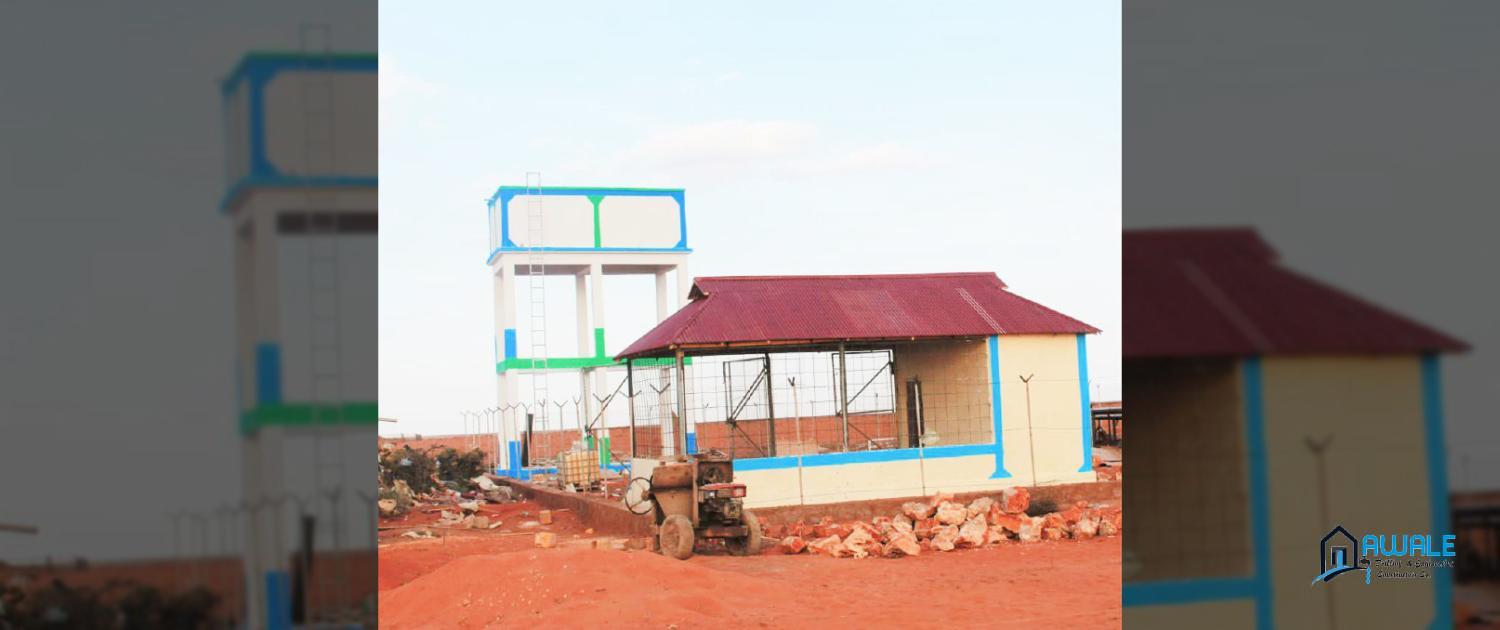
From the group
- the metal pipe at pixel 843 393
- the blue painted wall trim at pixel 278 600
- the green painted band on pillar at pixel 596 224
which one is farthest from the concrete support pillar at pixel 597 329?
the blue painted wall trim at pixel 278 600

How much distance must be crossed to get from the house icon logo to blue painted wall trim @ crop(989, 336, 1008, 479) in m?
15.2

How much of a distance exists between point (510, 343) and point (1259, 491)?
22179mm

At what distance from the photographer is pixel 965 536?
14.2m

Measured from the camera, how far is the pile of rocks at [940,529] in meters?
13.7

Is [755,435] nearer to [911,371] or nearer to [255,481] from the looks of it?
[911,371]

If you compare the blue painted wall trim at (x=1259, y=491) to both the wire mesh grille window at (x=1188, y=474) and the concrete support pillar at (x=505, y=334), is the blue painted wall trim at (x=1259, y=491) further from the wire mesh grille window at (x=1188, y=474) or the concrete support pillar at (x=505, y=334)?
the concrete support pillar at (x=505, y=334)

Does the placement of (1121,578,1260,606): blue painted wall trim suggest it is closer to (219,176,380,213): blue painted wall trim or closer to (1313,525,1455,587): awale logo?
(1313,525,1455,587): awale logo

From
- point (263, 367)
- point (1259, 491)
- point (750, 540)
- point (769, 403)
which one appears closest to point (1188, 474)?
point (1259, 491)

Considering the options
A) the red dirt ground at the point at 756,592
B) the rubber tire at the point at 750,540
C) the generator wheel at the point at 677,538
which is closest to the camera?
the red dirt ground at the point at 756,592

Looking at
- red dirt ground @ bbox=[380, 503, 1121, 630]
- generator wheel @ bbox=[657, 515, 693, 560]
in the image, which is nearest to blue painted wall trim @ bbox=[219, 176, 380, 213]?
red dirt ground @ bbox=[380, 503, 1121, 630]

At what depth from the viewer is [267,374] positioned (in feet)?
8.79

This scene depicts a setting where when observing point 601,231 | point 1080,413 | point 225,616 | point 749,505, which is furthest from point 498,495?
point 225,616

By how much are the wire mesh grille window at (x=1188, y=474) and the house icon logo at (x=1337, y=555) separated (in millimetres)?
167

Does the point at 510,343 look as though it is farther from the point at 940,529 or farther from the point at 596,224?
the point at 940,529
